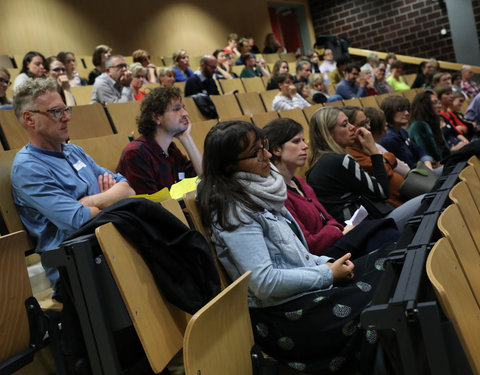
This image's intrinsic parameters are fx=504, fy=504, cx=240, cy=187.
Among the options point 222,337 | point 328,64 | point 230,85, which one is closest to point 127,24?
point 230,85

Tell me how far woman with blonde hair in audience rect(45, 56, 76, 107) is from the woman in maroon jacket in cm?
252

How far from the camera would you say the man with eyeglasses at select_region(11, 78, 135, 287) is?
5.65 ft

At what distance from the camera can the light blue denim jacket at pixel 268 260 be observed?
4.72 ft

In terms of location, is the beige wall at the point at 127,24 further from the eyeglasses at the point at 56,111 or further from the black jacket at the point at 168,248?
the black jacket at the point at 168,248

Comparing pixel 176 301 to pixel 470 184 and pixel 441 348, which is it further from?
pixel 470 184

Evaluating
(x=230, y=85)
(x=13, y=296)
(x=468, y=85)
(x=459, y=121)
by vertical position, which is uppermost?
(x=230, y=85)

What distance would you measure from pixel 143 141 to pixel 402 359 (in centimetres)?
188

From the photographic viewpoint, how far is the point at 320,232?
2000 millimetres

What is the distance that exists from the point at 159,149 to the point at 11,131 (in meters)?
0.76

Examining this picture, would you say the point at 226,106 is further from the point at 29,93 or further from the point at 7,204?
the point at 7,204

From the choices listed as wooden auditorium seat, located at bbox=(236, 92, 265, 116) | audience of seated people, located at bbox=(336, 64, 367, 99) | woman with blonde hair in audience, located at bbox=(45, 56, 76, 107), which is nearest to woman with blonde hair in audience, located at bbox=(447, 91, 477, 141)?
audience of seated people, located at bbox=(336, 64, 367, 99)

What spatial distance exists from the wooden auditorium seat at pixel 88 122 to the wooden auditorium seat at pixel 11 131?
37 centimetres

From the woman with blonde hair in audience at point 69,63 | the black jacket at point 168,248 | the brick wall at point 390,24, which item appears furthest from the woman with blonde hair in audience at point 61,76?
the brick wall at point 390,24

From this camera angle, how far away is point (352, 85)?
21.5 ft
